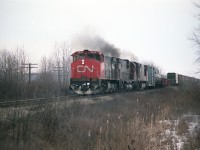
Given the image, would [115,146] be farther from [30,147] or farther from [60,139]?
[30,147]

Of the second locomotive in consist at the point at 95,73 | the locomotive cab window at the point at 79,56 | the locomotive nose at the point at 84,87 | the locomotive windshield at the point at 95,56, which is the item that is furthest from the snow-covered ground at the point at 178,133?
the locomotive cab window at the point at 79,56

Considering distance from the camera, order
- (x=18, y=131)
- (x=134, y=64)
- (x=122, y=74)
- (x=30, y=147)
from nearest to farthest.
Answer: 1. (x=30, y=147)
2. (x=18, y=131)
3. (x=122, y=74)
4. (x=134, y=64)

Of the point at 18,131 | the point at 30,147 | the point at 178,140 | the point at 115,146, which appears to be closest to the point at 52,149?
the point at 30,147

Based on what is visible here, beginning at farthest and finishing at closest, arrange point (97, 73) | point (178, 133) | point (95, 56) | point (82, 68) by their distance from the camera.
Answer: point (82, 68)
point (95, 56)
point (97, 73)
point (178, 133)

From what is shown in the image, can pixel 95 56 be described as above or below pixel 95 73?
above

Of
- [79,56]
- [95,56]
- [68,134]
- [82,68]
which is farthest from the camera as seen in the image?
[79,56]

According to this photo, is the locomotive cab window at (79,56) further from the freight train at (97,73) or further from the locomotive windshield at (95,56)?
the locomotive windshield at (95,56)

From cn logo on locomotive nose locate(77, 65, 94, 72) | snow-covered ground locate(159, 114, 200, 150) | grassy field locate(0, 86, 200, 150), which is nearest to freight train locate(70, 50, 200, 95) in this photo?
cn logo on locomotive nose locate(77, 65, 94, 72)

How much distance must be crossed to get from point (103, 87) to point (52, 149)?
1616cm

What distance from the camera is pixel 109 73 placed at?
80.3 ft

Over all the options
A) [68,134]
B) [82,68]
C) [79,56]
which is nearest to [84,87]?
[82,68]

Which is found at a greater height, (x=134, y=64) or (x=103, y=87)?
(x=134, y=64)

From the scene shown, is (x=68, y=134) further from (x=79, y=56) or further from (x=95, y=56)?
(x=79, y=56)

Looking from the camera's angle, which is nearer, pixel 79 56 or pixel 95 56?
pixel 95 56
